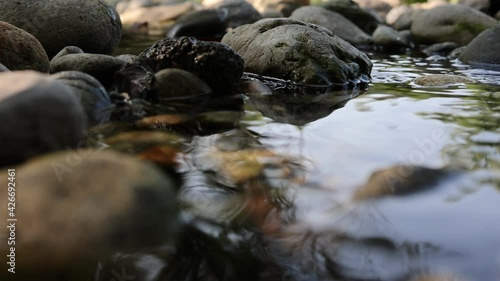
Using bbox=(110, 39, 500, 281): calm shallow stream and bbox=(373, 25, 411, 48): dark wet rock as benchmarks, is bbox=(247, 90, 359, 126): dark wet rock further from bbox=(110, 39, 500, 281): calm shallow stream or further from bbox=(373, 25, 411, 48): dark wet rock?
bbox=(373, 25, 411, 48): dark wet rock

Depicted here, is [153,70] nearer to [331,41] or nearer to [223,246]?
[331,41]

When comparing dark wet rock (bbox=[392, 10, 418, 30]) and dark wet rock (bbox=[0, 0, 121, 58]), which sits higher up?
dark wet rock (bbox=[0, 0, 121, 58])

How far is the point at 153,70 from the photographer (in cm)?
526

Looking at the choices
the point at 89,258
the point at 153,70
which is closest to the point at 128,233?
the point at 89,258

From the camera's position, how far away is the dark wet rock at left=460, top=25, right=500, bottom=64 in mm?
7996

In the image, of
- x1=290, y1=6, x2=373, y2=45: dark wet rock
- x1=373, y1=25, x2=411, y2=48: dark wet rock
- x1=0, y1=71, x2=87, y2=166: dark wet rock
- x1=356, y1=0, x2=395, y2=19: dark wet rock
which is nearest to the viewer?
x1=0, y1=71, x2=87, y2=166: dark wet rock

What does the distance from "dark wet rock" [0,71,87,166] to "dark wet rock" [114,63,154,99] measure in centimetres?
205

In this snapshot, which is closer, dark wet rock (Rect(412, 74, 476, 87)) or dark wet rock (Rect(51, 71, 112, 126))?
dark wet rock (Rect(51, 71, 112, 126))

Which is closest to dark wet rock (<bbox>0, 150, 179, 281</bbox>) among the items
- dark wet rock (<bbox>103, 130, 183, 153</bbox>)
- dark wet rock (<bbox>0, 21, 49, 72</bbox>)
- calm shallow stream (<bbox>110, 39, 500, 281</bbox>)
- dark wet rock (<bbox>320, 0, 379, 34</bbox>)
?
calm shallow stream (<bbox>110, 39, 500, 281</bbox>)

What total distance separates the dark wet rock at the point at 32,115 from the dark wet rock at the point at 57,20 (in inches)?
147

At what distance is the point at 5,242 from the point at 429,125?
321 cm

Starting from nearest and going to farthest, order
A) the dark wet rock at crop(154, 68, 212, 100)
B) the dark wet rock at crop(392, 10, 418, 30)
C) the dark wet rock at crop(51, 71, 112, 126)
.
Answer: the dark wet rock at crop(51, 71, 112, 126) → the dark wet rock at crop(154, 68, 212, 100) → the dark wet rock at crop(392, 10, 418, 30)

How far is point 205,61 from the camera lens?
4.95 m

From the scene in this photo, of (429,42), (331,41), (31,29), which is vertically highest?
(331,41)
